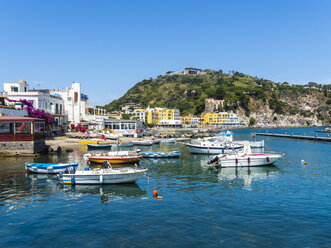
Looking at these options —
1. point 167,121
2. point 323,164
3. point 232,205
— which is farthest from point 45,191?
point 167,121

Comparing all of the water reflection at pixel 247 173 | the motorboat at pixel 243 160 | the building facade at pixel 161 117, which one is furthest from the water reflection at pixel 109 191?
the building facade at pixel 161 117

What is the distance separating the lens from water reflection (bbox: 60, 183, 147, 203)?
21.7 meters

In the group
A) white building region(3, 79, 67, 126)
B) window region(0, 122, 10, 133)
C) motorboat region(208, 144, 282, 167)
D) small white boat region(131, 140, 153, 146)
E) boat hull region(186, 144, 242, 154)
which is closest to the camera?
motorboat region(208, 144, 282, 167)

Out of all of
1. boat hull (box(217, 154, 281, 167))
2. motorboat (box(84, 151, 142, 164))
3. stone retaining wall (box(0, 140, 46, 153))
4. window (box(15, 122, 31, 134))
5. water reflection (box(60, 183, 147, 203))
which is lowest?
water reflection (box(60, 183, 147, 203))

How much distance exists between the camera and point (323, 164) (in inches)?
1485

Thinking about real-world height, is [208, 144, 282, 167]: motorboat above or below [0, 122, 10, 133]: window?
below

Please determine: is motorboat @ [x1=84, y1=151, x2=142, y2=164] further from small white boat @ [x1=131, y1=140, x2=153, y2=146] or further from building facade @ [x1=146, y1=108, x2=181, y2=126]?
building facade @ [x1=146, y1=108, x2=181, y2=126]

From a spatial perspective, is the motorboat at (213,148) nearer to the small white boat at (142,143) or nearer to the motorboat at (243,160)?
the motorboat at (243,160)

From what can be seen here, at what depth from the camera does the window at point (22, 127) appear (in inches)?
1671

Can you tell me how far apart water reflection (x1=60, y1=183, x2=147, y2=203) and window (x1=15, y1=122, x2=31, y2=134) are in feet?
76.4

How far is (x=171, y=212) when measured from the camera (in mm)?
A: 17750

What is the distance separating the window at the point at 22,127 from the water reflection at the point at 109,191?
76.4 ft

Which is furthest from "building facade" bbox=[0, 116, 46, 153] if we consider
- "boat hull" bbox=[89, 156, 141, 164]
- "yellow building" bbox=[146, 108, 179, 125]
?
"yellow building" bbox=[146, 108, 179, 125]

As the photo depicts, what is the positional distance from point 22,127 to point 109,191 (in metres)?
27.7
